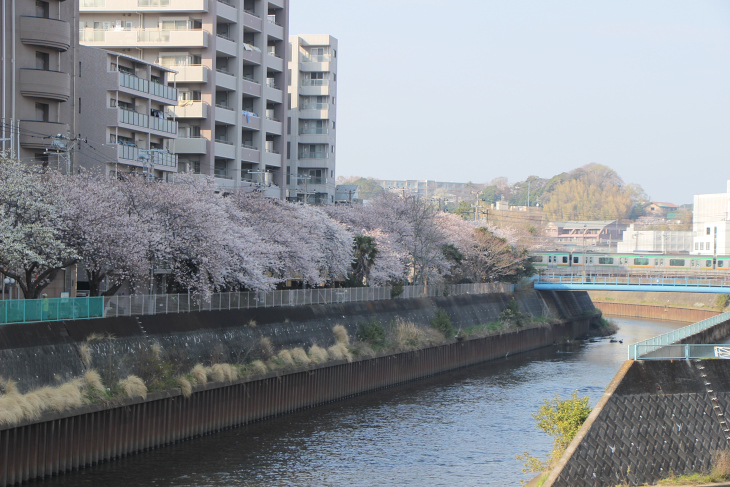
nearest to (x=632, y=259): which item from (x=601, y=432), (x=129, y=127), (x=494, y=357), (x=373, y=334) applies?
(x=494, y=357)

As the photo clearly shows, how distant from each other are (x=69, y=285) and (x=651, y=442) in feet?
88.9

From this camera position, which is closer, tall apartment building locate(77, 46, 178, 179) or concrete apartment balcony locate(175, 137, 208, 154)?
tall apartment building locate(77, 46, 178, 179)

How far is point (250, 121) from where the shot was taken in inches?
2452

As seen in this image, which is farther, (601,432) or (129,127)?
(129,127)

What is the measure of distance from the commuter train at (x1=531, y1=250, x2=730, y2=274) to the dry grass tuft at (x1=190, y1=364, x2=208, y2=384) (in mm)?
64712

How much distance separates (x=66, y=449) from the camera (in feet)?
80.0

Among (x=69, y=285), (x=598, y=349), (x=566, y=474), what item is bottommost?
(x=598, y=349)

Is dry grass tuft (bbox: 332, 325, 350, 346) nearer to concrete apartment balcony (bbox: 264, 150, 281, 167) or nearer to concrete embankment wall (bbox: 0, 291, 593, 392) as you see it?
concrete embankment wall (bbox: 0, 291, 593, 392)

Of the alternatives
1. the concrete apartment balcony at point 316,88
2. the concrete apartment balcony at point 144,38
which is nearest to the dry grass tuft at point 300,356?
the concrete apartment balcony at point 144,38

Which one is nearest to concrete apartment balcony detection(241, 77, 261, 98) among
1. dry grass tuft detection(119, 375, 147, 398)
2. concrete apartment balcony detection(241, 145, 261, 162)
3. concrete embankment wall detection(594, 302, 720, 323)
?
concrete apartment balcony detection(241, 145, 261, 162)

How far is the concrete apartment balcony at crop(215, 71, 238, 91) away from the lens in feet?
195

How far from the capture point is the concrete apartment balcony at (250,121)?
203 ft

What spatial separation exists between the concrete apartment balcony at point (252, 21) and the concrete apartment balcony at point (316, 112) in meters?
17.9

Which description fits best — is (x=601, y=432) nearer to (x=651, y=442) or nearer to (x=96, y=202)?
(x=651, y=442)
